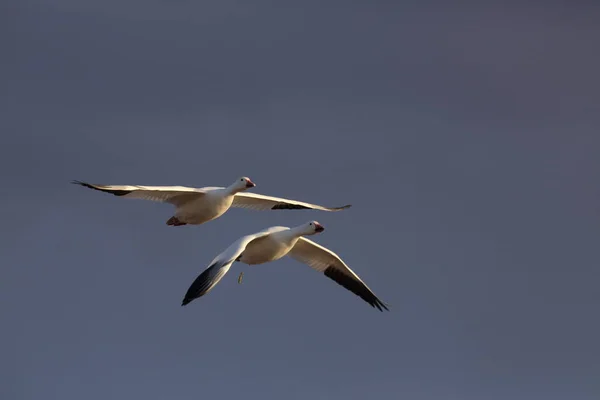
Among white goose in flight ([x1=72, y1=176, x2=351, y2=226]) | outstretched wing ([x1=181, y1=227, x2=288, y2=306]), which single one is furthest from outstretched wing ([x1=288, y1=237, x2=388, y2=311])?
outstretched wing ([x1=181, y1=227, x2=288, y2=306])

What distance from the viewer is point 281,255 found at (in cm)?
3138

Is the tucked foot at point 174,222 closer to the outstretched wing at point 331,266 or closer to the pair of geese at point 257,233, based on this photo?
the pair of geese at point 257,233

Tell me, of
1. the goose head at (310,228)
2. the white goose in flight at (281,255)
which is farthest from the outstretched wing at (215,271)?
the goose head at (310,228)

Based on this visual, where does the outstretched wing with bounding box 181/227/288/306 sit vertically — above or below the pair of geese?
below

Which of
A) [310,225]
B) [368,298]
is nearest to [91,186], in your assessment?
[310,225]

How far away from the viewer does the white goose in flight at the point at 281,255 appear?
2739cm

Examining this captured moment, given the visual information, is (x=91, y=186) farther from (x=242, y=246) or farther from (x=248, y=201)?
(x=248, y=201)

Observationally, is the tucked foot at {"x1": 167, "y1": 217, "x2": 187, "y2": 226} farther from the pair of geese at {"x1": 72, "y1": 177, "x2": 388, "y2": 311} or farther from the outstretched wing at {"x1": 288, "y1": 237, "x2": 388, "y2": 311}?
the outstretched wing at {"x1": 288, "y1": 237, "x2": 388, "y2": 311}

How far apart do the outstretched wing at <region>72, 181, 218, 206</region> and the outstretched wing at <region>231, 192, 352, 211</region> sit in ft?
4.53

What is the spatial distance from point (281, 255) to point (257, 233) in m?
0.87

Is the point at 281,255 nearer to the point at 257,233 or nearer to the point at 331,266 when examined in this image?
the point at 257,233

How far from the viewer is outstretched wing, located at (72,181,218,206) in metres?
30.5

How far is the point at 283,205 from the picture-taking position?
33.7 m

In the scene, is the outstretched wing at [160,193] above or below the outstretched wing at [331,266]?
below
